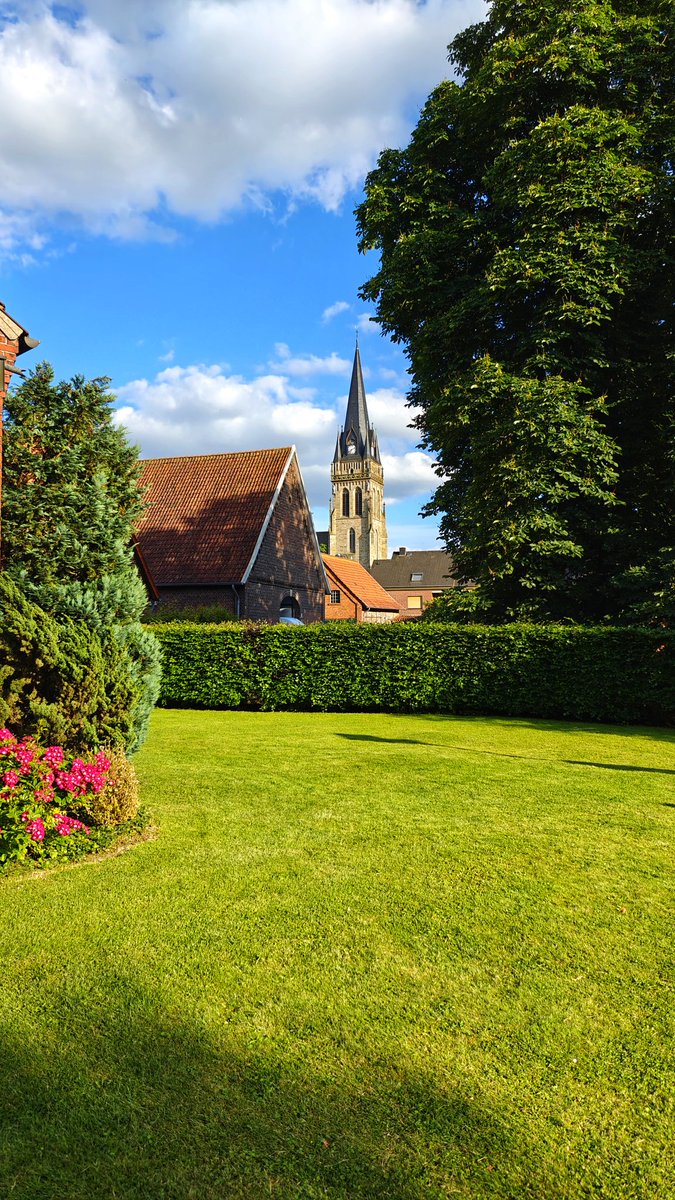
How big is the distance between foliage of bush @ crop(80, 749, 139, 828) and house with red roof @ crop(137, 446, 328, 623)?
55.8 feet

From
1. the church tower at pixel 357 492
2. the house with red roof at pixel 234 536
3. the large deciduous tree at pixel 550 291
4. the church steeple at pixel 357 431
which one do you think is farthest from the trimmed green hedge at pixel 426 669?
the church steeple at pixel 357 431

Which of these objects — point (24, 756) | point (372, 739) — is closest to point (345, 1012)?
point (24, 756)

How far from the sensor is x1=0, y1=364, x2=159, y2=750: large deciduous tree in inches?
259

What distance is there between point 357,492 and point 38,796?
3738 inches

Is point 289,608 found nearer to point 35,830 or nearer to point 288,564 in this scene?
point 288,564

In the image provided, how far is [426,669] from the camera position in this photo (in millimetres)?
17781

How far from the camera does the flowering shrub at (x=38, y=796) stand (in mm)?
5551

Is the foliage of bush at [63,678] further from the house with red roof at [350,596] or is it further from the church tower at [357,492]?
the church tower at [357,492]

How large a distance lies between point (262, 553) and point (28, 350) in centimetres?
1649

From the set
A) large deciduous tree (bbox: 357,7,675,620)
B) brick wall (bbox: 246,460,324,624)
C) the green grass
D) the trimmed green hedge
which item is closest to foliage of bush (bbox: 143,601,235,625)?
brick wall (bbox: 246,460,324,624)

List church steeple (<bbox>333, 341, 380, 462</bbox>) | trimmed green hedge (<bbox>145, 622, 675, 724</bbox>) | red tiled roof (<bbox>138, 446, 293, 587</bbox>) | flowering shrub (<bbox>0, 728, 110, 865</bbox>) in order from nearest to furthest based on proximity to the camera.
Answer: flowering shrub (<bbox>0, 728, 110, 865</bbox>) < trimmed green hedge (<bbox>145, 622, 675, 724</bbox>) < red tiled roof (<bbox>138, 446, 293, 587</bbox>) < church steeple (<bbox>333, 341, 380, 462</bbox>)

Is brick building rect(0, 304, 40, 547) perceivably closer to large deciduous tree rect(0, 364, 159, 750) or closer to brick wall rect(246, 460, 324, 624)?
large deciduous tree rect(0, 364, 159, 750)

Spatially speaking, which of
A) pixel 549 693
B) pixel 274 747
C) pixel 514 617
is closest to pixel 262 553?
pixel 514 617

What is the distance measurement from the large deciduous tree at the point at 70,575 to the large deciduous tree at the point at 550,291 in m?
11.7
